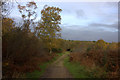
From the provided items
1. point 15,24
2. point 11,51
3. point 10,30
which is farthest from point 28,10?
point 11,51

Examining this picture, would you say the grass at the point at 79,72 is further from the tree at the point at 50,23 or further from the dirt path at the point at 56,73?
the tree at the point at 50,23

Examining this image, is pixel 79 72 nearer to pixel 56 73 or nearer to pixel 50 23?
pixel 56 73

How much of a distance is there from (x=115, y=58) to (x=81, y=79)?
4363 millimetres

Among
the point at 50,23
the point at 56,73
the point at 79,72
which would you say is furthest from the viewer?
the point at 50,23

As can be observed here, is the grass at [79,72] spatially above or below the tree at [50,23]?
below

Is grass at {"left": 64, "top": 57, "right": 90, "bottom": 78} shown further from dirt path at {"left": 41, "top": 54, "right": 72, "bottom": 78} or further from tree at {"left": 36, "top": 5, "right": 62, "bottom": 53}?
tree at {"left": 36, "top": 5, "right": 62, "bottom": 53}

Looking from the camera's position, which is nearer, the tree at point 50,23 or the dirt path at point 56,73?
the dirt path at point 56,73

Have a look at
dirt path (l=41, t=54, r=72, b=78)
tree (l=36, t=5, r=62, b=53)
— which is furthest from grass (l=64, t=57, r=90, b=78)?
tree (l=36, t=5, r=62, b=53)

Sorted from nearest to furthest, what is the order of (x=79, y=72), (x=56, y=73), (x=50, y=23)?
1. (x=56, y=73)
2. (x=79, y=72)
3. (x=50, y=23)

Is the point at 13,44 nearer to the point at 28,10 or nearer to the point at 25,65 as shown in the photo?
the point at 25,65

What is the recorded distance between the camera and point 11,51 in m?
9.29

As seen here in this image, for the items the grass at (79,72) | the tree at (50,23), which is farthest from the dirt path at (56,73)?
the tree at (50,23)

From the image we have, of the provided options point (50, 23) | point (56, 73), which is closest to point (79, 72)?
point (56, 73)

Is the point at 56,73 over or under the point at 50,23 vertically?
under
